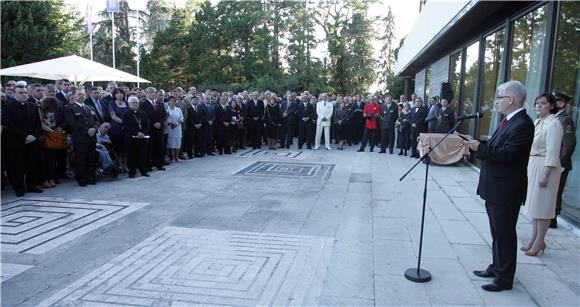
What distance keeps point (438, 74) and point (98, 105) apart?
12.3 m

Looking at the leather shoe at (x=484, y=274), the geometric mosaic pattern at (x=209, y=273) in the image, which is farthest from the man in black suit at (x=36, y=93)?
the leather shoe at (x=484, y=274)

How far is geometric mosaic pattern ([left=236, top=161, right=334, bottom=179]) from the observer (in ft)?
30.1

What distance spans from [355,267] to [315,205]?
245cm

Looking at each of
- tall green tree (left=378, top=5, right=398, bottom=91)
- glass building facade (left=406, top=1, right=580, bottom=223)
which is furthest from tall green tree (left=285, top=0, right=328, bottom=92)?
glass building facade (left=406, top=1, right=580, bottom=223)

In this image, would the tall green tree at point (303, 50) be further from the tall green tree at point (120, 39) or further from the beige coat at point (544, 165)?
the beige coat at point (544, 165)

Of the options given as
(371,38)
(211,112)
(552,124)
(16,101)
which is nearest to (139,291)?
(552,124)

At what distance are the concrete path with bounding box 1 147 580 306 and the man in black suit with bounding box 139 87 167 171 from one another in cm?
120

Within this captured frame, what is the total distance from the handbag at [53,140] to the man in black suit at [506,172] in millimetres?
6722

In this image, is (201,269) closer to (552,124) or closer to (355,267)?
(355,267)

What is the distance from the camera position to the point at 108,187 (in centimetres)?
761

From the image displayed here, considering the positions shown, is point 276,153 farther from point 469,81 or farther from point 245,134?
point 469,81

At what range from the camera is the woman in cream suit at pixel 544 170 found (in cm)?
427

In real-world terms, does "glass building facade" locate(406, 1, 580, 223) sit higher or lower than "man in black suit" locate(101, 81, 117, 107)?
higher

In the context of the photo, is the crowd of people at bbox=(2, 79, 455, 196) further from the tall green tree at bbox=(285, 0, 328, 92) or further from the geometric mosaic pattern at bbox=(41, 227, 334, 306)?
the tall green tree at bbox=(285, 0, 328, 92)
